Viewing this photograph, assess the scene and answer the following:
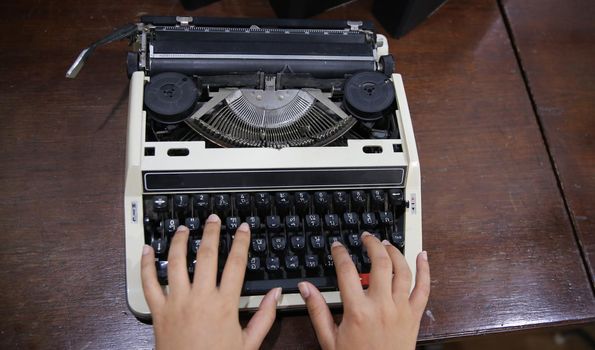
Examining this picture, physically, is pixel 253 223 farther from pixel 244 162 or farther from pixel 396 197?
pixel 396 197

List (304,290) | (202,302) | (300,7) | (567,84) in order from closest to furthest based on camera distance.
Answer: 1. (202,302)
2. (304,290)
3. (300,7)
4. (567,84)

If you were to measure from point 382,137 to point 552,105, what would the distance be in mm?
582

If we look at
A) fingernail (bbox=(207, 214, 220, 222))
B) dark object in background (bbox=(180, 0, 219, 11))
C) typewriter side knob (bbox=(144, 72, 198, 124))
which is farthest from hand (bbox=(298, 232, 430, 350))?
dark object in background (bbox=(180, 0, 219, 11))

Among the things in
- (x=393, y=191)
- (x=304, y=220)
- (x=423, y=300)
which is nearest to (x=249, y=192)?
(x=304, y=220)

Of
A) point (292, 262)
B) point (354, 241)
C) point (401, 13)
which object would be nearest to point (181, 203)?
point (292, 262)

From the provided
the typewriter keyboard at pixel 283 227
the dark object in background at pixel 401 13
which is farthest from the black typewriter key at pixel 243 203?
the dark object in background at pixel 401 13

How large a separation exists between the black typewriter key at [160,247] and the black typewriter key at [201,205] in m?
0.09

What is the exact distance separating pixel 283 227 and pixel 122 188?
→ 40 centimetres

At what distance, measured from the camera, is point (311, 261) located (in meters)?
1.14

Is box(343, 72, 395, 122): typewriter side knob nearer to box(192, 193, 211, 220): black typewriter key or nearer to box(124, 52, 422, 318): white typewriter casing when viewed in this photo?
box(124, 52, 422, 318): white typewriter casing

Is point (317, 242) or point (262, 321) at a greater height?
point (317, 242)

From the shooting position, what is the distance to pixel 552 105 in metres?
1.54

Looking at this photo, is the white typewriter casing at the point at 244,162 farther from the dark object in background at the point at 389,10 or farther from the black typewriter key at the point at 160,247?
the dark object in background at the point at 389,10

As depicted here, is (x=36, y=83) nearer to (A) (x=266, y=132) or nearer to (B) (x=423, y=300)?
(A) (x=266, y=132)
